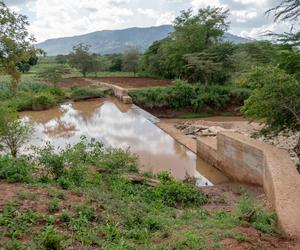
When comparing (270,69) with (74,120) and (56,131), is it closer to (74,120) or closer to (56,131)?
(56,131)

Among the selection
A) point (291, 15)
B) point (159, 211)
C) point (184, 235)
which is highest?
point (291, 15)

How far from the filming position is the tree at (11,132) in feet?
34.4

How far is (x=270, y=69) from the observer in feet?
32.3

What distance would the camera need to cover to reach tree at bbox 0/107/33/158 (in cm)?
1050

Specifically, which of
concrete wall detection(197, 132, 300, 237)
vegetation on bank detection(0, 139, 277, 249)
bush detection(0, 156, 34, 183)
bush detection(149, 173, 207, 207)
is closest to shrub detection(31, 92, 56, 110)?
concrete wall detection(197, 132, 300, 237)

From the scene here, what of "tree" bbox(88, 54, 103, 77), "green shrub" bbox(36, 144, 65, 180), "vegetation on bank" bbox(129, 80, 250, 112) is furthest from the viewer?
"tree" bbox(88, 54, 103, 77)

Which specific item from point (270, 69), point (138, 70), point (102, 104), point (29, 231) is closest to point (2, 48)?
point (29, 231)

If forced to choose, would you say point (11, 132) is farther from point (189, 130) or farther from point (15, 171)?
point (189, 130)

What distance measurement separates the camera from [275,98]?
9984mm

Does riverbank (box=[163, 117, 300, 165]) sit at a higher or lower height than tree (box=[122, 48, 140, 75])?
lower

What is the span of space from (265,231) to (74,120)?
53.1ft

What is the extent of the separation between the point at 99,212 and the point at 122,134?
11.3m

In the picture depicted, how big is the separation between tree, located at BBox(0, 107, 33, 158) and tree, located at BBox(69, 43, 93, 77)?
26.6m

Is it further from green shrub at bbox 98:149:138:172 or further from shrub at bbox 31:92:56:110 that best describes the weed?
shrub at bbox 31:92:56:110
